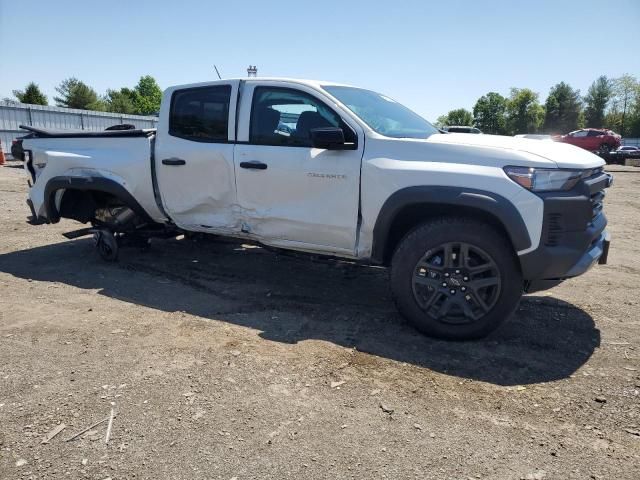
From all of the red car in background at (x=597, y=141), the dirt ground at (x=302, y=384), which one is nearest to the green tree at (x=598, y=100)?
the red car in background at (x=597, y=141)

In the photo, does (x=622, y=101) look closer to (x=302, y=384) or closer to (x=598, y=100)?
(x=598, y=100)

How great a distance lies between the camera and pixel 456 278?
353 centimetres

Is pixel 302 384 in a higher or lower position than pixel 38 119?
lower

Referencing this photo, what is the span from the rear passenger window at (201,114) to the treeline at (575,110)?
87611mm

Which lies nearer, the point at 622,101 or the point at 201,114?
the point at 201,114

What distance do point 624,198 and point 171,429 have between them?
13.2m

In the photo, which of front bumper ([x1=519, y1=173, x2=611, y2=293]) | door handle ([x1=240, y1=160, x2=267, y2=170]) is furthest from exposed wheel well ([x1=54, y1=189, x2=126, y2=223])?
front bumper ([x1=519, y1=173, x2=611, y2=293])

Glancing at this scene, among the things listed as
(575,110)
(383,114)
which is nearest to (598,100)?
(575,110)

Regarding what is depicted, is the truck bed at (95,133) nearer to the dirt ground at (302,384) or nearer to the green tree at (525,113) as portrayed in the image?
the dirt ground at (302,384)

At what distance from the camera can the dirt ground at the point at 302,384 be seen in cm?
232

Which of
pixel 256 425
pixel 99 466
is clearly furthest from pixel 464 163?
pixel 99 466

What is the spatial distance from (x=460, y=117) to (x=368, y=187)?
11858cm

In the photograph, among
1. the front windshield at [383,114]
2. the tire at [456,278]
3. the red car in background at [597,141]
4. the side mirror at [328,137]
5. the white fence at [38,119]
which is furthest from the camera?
the red car in background at [597,141]

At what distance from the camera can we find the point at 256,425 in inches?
101
